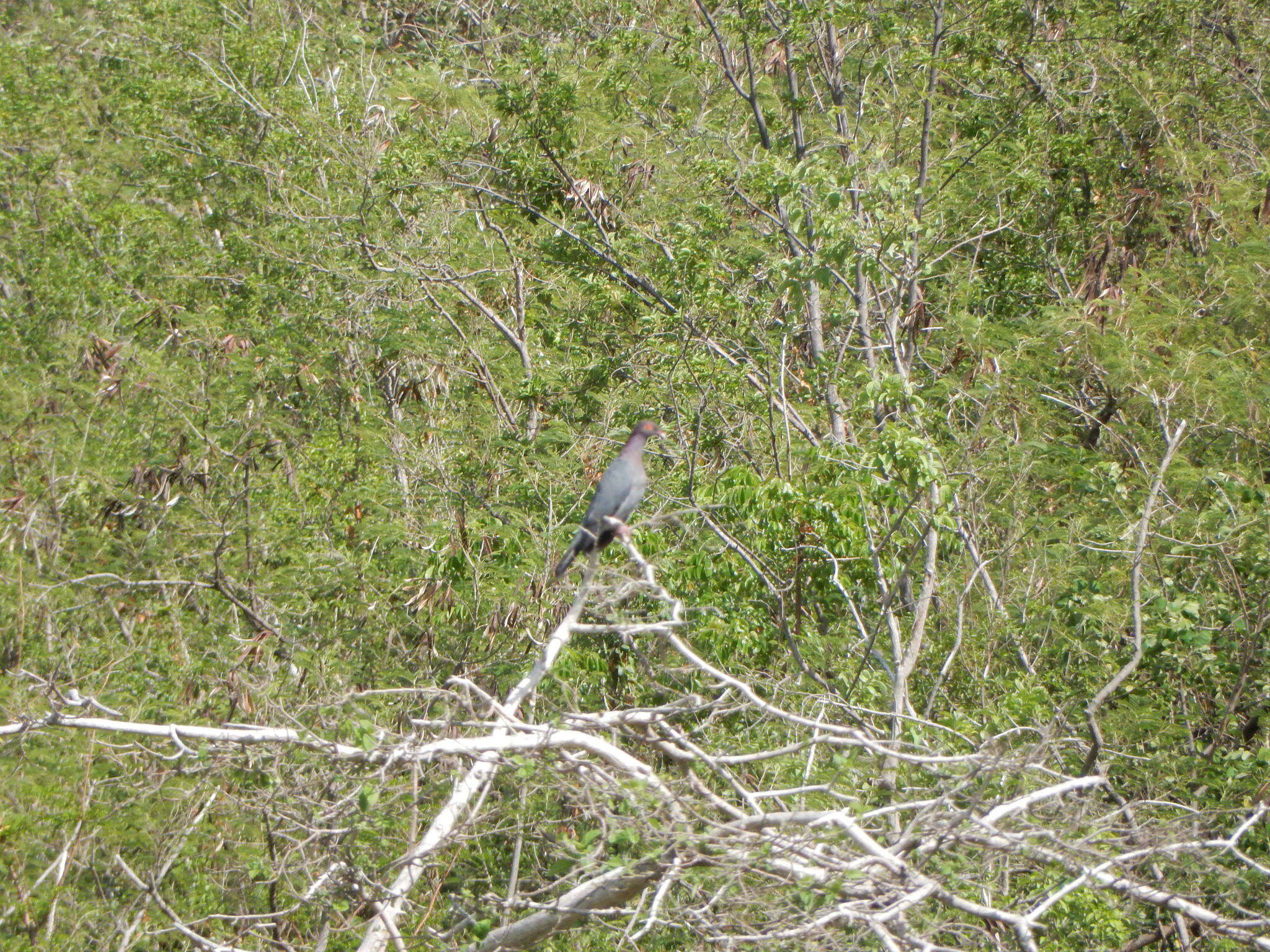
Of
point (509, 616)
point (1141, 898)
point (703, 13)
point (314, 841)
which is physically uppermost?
→ point (703, 13)

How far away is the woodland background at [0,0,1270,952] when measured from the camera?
22.3 ft

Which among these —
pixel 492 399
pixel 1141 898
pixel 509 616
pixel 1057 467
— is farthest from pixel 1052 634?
pixel 492 399

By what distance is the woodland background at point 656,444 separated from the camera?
680 centimetres

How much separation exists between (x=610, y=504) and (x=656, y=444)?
189cm

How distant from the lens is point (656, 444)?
8.65 m

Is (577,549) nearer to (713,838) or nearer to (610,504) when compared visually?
(610,504)

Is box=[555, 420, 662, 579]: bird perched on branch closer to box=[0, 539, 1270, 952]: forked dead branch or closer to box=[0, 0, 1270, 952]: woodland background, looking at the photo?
box=[0, 0, 1270, 952]: woodland background

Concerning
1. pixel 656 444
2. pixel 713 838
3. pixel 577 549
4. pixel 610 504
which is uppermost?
pixel 713 838

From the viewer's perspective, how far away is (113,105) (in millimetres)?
15625

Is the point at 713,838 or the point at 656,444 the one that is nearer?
the point at 713,838

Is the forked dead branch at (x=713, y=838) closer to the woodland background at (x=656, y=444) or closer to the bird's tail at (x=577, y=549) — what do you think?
the woodland background at (x=656, y=444)

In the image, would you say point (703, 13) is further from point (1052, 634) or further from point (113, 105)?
point (113, 105)

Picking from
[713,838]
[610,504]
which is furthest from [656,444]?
[713,838]

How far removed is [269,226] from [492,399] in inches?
143
